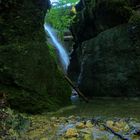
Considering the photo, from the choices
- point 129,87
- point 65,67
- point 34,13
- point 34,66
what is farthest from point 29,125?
point 65,67

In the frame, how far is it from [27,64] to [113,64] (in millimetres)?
4681

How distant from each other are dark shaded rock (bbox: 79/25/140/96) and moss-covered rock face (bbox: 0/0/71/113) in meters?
2.87

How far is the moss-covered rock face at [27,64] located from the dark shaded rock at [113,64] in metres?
2.87

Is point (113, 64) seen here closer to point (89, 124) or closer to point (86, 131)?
point (89, 124)

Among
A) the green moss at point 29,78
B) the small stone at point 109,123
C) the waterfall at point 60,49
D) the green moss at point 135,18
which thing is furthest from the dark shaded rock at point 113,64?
the waterfall at point 60,49

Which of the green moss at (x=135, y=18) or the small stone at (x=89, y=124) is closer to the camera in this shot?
the small stone at (x=89, y=124)

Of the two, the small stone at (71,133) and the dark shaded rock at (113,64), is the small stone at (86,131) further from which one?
the dark shaded rock at (113,64)

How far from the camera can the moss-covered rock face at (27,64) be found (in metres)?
9.28

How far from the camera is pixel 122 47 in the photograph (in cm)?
1365

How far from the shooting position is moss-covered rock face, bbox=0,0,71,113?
9281mm

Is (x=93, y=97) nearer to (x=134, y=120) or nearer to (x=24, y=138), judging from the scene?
(x=134, y=120)

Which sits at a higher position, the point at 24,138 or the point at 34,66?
the point at 34,66

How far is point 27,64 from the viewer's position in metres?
9.72

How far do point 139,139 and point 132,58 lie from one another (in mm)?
7910
